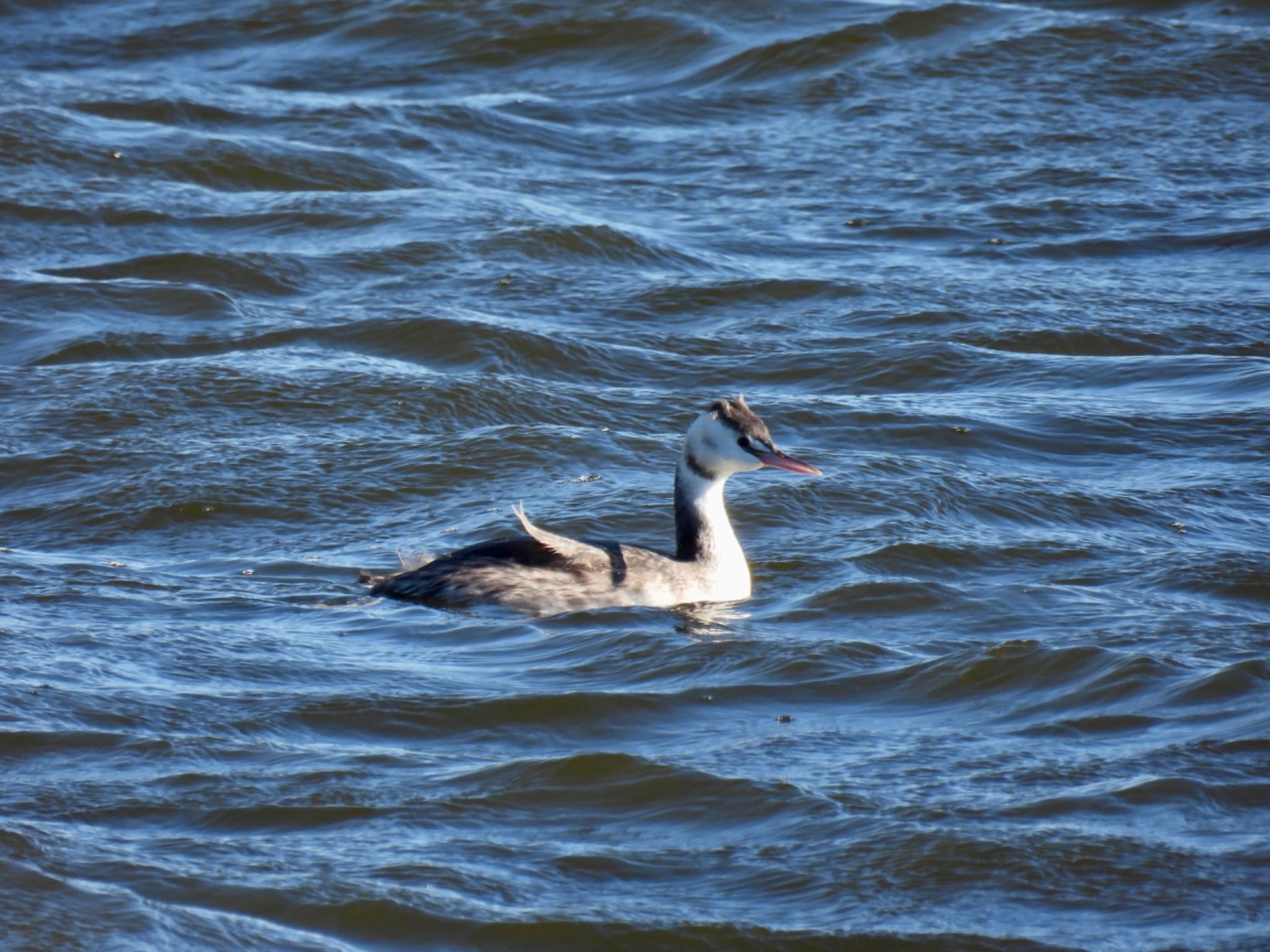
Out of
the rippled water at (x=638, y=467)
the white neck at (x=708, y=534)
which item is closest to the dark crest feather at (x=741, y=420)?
the white neck at (x=708, y=534)

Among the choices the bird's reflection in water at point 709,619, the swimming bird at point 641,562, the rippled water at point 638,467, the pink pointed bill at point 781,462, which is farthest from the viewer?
the pink pointed bill at point 781,462

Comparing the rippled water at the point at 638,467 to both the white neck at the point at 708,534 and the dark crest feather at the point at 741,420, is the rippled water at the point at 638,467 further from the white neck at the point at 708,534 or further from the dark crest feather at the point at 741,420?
the dark crest feather at the point at 741,420

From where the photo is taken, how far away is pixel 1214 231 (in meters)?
12.8

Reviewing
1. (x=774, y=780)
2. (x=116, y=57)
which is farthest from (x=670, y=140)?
(x=774, y=780)

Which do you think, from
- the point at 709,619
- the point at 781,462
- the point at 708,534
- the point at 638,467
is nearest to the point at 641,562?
the point at 708,534

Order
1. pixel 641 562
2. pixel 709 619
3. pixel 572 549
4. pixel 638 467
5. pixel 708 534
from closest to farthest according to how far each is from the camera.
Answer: pixel 709 619
pixel 572 549
pixel 641 562
pixel 708 534
pixel 638 467

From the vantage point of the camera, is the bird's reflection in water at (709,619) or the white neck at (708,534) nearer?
the bird's reflection in water at (709,619)

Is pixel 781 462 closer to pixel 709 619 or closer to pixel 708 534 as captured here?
pixel 708 534

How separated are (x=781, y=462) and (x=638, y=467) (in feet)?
5.31

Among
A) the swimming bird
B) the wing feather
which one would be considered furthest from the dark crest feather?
the wing feather

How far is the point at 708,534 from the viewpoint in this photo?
831 cm

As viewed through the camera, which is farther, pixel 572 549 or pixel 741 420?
pixel 741 420

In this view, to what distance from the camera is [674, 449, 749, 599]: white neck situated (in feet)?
26.9

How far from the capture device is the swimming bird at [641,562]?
7.87 m
